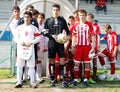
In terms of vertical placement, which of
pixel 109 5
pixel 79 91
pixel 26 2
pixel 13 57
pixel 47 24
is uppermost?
pixel 109 5

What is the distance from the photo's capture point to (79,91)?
855 cm

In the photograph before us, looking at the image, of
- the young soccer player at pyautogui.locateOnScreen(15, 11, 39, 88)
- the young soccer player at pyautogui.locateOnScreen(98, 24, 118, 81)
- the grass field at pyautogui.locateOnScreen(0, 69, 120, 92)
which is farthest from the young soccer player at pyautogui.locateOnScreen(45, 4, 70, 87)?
the young soccer player at pyautogui.locateOnScreen(98, 24, 118, 81)

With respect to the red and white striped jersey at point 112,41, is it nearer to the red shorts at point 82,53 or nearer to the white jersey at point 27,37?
the red shorts at point 82,53

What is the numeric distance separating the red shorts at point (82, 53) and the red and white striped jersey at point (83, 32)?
120 mm

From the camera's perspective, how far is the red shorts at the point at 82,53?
9.20 m

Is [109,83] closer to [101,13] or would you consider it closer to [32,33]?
[32,33]

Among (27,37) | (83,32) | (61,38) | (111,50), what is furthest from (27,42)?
(111,50)

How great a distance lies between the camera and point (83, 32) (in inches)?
362

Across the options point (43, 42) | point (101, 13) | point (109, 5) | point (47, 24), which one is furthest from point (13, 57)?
point (109, 5)

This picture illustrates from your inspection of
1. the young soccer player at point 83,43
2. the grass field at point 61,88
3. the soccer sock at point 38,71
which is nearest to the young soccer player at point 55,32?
the grass field at point 61,88

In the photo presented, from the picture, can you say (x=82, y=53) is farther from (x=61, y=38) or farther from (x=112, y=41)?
(x=112, y=41)

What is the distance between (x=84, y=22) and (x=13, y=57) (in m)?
2.82

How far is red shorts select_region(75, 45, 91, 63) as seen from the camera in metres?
9.20

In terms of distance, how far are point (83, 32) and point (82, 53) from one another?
19.9 inches
